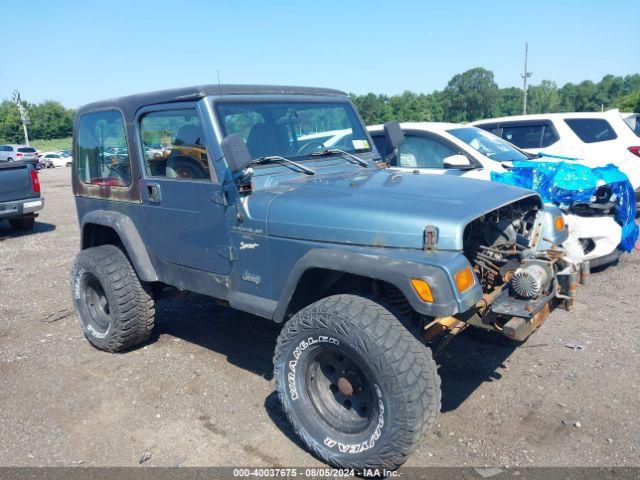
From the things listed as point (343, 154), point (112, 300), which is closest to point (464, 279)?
point (343, 154)

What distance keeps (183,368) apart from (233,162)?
1.93 m

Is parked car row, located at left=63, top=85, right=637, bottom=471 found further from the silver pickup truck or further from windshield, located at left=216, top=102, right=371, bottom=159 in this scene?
the silver pickup truck

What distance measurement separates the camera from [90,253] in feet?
14.8

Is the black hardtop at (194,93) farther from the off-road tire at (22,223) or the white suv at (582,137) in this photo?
the off-road tire at (22,223)

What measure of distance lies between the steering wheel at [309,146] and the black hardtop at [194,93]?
42 centimetres

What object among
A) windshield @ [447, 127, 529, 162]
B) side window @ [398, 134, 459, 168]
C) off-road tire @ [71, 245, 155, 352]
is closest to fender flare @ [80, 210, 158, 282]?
off-road tire @ [71, 245, 155, 352]

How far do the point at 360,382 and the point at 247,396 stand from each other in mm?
1164

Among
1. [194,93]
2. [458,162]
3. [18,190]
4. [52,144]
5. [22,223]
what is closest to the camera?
[194,93]

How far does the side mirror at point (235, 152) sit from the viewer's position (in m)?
3.13

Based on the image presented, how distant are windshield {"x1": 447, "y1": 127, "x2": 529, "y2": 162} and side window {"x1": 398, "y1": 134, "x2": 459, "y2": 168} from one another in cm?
26

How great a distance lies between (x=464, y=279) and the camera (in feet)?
8.71

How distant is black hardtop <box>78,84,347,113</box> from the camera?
359 centimetres

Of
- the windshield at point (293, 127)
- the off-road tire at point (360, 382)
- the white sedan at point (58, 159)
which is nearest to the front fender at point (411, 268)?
the off-road tire at point (360, 382)

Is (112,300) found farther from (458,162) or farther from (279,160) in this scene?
(458,162)
